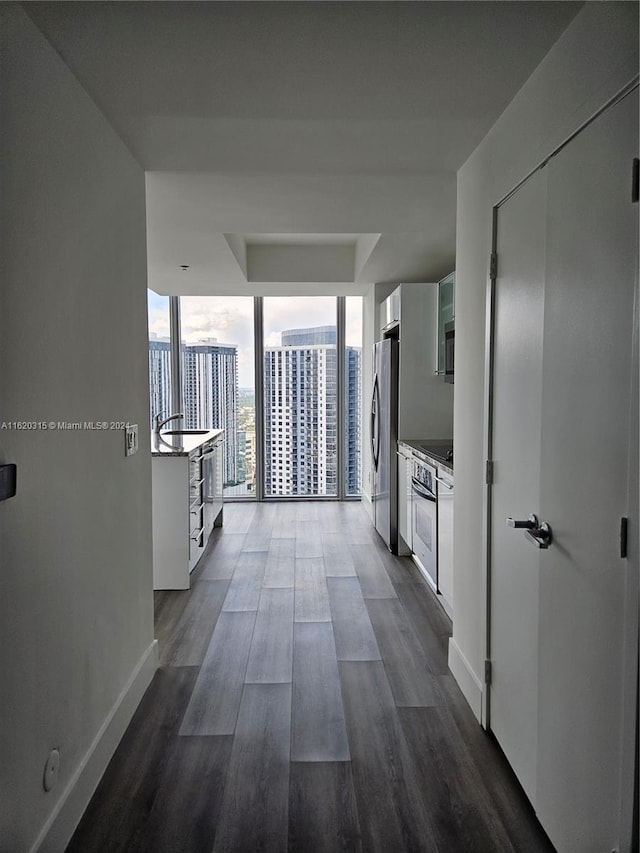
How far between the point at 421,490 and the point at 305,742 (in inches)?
78.3

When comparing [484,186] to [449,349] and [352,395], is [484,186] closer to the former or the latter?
[449,349]

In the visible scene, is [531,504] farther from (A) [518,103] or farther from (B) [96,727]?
(B) [96,727]

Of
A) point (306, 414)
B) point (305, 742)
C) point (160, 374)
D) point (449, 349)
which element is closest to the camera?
point (305, 742)

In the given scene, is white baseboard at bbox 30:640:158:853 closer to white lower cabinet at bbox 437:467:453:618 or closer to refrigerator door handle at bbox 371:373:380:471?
white lower cabinet at bbox 437:467:453:618

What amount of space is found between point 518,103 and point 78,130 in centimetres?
146

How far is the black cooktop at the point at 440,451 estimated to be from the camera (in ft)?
11.4

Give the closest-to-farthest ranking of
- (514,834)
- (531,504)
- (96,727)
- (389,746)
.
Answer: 1. (514,834)
2. (531,504)
3. (96,727)
4. (389,746)

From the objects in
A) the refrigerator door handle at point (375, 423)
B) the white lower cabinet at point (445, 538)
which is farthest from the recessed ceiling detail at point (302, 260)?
the white lower cabinet at point (445, 538)

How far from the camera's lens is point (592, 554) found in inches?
56.9

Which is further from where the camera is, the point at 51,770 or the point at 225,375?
the point at 225,375

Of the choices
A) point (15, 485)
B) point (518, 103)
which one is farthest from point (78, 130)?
point (518, 103)

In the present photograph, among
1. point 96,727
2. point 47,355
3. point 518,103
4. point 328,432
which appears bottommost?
point 96,727

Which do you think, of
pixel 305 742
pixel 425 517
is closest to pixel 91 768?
pixel 305 742

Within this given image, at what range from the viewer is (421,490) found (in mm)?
3869
